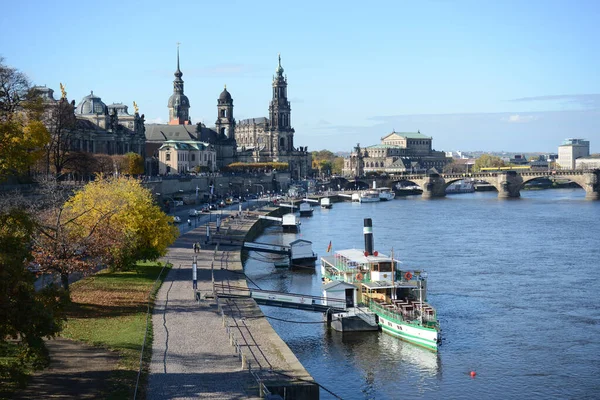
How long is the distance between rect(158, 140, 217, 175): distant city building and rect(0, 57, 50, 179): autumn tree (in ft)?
266

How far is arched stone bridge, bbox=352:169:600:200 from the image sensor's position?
142875mm

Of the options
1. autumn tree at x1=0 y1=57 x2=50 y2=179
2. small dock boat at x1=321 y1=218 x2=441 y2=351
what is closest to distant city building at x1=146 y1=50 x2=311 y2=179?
autumn tree at x1=0 y1=57 x2=50 y2=179

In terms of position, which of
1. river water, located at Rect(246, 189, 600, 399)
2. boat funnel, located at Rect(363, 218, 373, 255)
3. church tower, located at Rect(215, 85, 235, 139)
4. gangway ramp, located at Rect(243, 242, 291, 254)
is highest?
church tower, located at Rect(215, 85, 235, 139)

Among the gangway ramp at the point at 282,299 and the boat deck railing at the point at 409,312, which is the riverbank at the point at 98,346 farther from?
the boat deck railing at the point at 409,312

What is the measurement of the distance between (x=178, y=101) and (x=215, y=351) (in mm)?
152979

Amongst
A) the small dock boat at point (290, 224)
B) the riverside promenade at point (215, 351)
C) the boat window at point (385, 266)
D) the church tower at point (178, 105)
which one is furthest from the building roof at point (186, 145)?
the boat window at point (385, 266)

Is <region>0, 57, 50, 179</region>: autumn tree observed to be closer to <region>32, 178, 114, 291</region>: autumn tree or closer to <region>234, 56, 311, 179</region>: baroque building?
<region>32, 178, 114, 291</region>: autumn tree

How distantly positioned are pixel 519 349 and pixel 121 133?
85818mm

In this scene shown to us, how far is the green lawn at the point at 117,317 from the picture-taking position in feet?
78.7

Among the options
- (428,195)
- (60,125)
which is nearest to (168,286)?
(60,125)

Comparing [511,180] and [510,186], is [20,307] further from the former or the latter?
[511,180]

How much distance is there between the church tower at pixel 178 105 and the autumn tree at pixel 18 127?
113161mm

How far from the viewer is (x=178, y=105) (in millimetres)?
175375

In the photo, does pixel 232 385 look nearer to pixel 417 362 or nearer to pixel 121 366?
pixel 121 366
